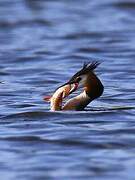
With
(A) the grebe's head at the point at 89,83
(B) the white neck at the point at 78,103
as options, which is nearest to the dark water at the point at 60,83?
(B) the white neck at the point at 78,103

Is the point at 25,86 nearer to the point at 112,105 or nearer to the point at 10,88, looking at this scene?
the point at 10,88

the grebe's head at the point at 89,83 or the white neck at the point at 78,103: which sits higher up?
the grebe's head at the point at 89,83

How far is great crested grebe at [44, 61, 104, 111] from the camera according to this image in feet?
36.7

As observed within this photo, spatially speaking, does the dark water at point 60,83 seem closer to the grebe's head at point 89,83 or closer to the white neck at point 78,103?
the white neck at point 78,103

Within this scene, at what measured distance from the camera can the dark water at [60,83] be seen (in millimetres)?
9000

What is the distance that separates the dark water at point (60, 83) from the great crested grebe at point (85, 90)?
146 mm

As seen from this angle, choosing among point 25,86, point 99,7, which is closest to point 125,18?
point 99,7

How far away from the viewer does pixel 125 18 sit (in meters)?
20.4

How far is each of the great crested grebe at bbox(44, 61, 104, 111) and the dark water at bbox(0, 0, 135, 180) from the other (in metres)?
0.15

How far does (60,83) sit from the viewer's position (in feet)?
45.3

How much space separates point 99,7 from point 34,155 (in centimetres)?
1244

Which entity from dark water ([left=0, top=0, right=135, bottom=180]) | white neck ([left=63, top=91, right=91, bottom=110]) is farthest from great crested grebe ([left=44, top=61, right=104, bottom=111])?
dark water ([left=0, top=0, right=135, bottom=180])

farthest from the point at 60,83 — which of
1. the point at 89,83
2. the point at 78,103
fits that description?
the point at 89,83

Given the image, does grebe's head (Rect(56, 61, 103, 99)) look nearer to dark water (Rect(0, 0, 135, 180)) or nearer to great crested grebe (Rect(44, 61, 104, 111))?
great crested grebe (Rect(44, 61, 104, 111))
